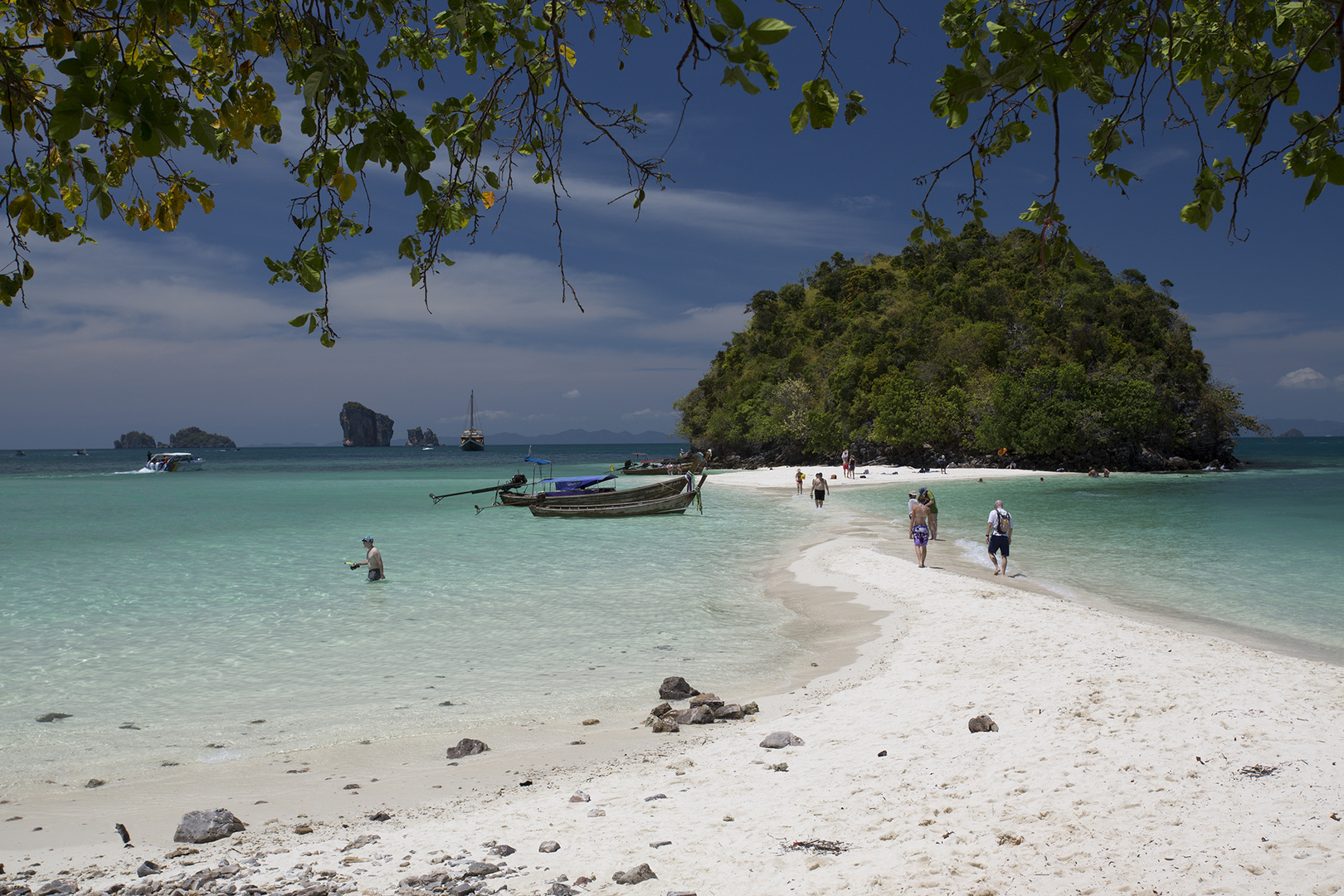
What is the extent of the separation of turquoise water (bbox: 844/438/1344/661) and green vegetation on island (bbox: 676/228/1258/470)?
552 inches

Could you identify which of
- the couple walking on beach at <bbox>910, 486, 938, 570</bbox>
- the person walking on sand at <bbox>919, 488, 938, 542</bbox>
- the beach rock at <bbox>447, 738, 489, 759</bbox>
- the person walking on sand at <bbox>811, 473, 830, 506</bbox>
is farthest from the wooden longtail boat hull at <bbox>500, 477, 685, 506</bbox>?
the beach rock at <bbox>447, 738, 489, 759</bbox>

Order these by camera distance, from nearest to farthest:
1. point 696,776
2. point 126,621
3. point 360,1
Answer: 1. point 360,1
2. point 696,776
3. point 126,621

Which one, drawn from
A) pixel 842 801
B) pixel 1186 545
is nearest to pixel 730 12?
pixel 842 801

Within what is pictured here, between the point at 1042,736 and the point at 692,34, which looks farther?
the point at 1042,736

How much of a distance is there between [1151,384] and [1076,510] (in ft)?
113

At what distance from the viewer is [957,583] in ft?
44.0

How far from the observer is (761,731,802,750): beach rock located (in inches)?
237

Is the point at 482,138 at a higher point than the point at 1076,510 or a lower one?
higher

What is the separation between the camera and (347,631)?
1196 centimetres

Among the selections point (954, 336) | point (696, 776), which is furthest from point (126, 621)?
point (954, 336)

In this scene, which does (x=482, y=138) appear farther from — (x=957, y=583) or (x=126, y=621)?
(x=126, y=621)

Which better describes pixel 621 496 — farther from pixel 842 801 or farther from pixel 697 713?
pixel 842 801

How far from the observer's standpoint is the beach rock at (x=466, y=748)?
258 inches

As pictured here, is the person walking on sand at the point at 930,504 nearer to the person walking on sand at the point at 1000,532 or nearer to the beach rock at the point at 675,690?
the person walking on sand at the point at 1000,532
